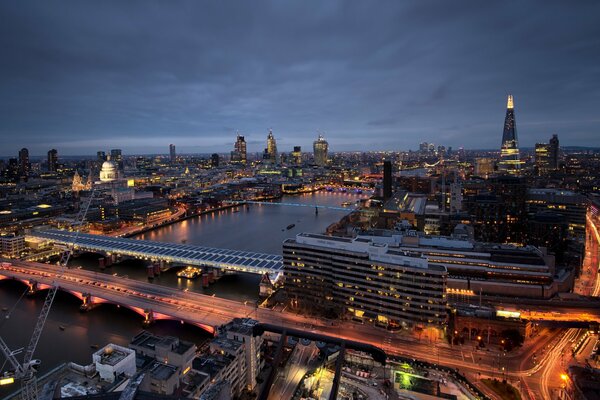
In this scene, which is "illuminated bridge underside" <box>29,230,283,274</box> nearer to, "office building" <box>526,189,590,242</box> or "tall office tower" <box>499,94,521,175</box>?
"office building" <box>526,189,590,242</box>

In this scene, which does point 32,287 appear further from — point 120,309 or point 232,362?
point 232,362

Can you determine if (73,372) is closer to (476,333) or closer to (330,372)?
(330,372)

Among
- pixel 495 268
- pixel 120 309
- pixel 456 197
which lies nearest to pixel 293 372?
pixel 120 309

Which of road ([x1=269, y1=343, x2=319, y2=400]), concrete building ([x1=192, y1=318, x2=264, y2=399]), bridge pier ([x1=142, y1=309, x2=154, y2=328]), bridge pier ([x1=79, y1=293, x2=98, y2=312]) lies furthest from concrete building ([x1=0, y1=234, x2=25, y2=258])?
road ([x1=269, y1=343, x2=319, y2=400])

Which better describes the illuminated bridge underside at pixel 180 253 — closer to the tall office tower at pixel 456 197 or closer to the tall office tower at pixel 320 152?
the tall office tower at pixel 456 197

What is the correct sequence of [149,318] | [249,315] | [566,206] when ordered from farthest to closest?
[566,206] < [149,318] < [249,315]

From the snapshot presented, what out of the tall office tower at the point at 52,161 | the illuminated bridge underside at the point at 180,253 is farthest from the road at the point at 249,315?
the tall office tower at the point at 52,161
